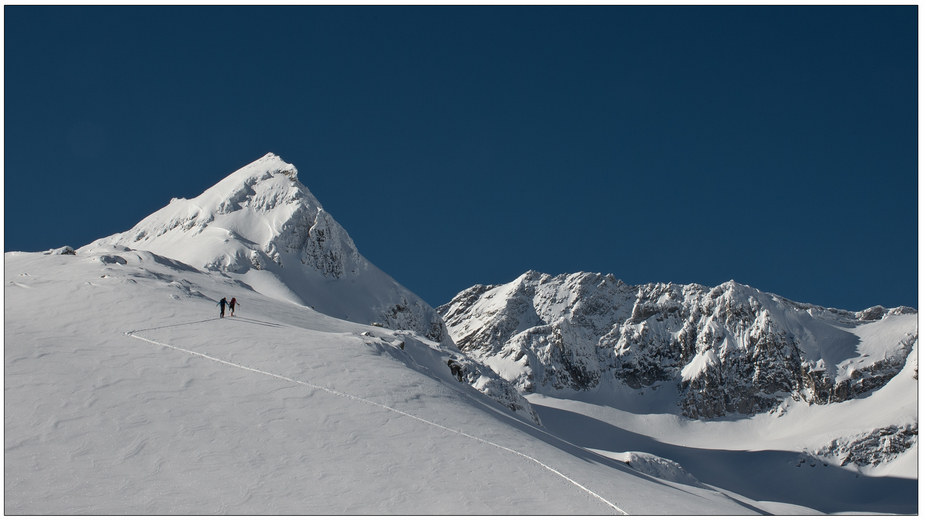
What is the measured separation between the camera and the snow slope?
16953mm

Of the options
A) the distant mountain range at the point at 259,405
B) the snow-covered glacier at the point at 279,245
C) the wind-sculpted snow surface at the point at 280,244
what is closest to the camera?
the distant mountain range at the point at 259,405

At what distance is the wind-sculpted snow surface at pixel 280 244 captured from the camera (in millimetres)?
94188

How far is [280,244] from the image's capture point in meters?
106

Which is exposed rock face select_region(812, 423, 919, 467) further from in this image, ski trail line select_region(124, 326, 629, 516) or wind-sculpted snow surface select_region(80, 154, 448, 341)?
ski trail line select_region(124, 326, 629, 516)

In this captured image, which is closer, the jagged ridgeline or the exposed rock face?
the exposed rock face

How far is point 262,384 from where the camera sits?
25.3m

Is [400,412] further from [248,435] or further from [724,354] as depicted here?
[724,354]

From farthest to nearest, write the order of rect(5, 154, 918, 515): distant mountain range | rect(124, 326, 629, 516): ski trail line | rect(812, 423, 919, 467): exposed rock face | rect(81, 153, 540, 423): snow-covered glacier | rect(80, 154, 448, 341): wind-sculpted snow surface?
rect(812, 423, 919, 467): exposed rock face → rect(80, 154, 448, 341): wind-sculpted snow surface → rect(81, 153, 540, 423): snow-covered glacier → rect(124, 326, 629, 516): ski trail line → rect(5, 154, 918, 515): distant mountain range

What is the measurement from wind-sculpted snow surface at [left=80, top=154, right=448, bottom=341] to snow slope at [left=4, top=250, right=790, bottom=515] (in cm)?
5846

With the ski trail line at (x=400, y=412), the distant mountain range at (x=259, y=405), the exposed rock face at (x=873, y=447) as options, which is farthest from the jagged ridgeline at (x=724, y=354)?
the ski trail line at (x=400, y=412)

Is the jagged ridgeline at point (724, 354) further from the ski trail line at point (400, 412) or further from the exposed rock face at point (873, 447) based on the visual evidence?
the ski trail line at point (400, 412)

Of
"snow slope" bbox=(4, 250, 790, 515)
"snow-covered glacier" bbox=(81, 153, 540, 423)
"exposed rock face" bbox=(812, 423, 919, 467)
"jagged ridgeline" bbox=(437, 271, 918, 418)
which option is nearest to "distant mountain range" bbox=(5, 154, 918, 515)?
"snow slope" bbox=(4, 250, 790, 515)

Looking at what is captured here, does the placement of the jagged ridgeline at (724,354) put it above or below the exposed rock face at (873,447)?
above

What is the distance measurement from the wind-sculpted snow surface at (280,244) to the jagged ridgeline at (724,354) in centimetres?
5531
